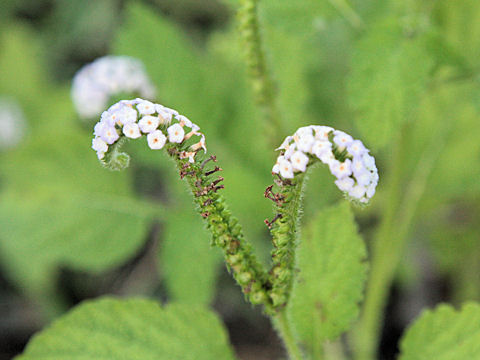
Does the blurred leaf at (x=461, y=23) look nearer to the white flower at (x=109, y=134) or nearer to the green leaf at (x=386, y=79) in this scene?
the green leaf at (x=386, y=79)

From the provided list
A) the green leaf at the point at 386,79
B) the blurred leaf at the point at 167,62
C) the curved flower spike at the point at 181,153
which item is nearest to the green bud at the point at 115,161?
the curved flower spike at the point at 181,153

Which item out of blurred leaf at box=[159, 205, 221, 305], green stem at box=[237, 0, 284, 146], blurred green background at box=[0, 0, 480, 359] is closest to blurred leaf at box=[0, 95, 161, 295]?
blurred green background at box=[0, 0, 480, 359]

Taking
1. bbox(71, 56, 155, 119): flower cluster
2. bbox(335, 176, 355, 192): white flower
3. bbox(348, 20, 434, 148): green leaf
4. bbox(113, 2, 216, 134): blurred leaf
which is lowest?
bbox(335, 176, 355, 192): white flower

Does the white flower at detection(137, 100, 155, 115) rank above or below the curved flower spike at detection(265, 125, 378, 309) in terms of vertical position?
above

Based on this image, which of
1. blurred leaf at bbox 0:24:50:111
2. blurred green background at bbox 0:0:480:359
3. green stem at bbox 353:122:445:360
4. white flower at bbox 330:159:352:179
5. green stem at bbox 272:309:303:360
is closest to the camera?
white flower at bbox 330:159:352:179

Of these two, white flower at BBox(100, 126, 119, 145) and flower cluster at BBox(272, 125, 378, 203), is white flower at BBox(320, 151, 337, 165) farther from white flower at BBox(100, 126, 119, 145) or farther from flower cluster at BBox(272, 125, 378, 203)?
white flower at BBox(100, 126, 119, 145)

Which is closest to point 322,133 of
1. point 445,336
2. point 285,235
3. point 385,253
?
point 285,235
